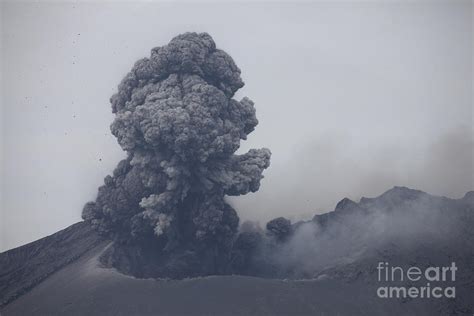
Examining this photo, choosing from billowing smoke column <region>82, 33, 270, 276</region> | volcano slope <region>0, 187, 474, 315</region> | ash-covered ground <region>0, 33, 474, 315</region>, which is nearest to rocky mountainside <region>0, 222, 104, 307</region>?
volcano slope <region>0, 187, 474, 315</region>

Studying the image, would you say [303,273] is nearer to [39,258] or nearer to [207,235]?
[207,235]

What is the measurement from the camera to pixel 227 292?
34.4 m

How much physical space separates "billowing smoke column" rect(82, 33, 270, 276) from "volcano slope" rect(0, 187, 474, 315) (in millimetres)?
2228

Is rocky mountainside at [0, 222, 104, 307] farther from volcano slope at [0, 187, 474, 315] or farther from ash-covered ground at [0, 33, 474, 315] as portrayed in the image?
ash-covered ground at [0, 33, 474, 315]

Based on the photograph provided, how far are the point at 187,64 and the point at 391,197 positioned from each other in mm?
15648

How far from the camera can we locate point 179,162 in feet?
114

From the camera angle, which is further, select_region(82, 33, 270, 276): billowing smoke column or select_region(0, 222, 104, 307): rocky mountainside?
select_region(0, 222, 104, 307): rocky mountainside

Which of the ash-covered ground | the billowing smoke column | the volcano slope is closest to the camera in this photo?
the volcano slope

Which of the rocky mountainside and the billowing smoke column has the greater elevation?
the billowing smoke column

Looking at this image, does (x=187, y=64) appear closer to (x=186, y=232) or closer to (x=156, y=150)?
(x=156, y=150)

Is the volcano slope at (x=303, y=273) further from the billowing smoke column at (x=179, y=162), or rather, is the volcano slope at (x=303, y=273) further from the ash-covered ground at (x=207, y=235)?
the billowing smoke column at (x=179, y=162)

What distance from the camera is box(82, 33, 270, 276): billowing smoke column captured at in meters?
34.2

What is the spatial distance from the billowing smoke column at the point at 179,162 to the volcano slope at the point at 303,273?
223 cm

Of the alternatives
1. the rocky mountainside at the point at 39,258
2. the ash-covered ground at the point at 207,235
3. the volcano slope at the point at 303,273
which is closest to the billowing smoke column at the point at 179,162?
the ash-covered ground at the point at 207,235
